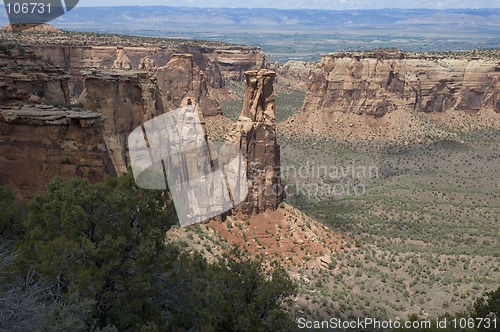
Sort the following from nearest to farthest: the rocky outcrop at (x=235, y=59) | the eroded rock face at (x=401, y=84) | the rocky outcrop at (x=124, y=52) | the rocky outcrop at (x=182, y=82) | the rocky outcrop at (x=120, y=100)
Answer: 1. the rocky outcrop at (x=120, y=100)
2. the rocky outcrop at (x=182, y=82)
3. the rocky outcrop at (x=124, y=52)
4. the eroded rock face at (x=401, y=84)
5. the rocky outcrop at (x=235, y=59)

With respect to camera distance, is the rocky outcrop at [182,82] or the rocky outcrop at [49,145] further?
the rocky outcrop at [182,82]

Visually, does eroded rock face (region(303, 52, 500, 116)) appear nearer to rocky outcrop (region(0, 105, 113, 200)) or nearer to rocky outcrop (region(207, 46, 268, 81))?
rocky outcrop (region(207, 46, 268, 81))

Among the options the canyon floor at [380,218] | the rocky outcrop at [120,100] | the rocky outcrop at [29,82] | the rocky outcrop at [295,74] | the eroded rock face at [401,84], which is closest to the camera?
the rocky outcrop at [29,82]

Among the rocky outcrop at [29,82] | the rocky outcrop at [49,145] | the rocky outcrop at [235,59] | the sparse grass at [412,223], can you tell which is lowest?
the sparse grass at [412,223]

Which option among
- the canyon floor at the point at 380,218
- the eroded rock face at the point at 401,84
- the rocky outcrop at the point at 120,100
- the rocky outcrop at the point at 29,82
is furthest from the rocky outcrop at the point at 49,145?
the eroded rock face at the point at 401,84

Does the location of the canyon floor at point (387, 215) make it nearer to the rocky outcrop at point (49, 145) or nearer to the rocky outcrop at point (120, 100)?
the rocky outcrop at point (120, 100)

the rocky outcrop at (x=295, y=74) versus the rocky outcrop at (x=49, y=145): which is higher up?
the rocky outcrop at (x=49, y=145)

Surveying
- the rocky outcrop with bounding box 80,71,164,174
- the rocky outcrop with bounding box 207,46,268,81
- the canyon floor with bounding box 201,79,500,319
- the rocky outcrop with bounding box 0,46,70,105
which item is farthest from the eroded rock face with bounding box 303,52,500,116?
the rocky outcrop with bounding box 0,46,70,105

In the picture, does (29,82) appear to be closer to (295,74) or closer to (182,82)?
(182,82)
